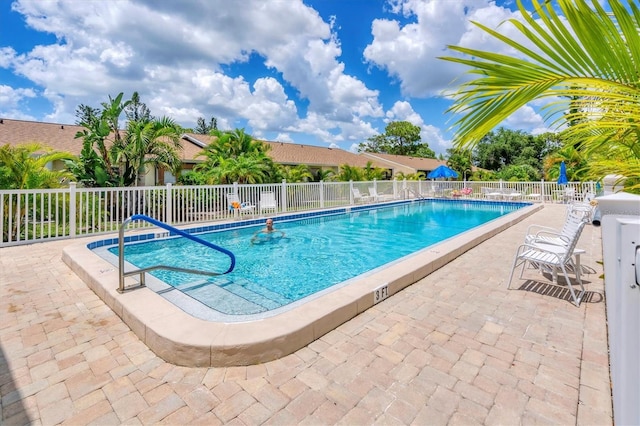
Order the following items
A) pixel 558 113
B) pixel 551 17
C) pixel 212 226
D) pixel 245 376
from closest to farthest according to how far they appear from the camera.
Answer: pixel 551 17 < pixel 558 113 < pixel 245 376 < pixel 212 226

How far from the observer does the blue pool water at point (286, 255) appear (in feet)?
16.1

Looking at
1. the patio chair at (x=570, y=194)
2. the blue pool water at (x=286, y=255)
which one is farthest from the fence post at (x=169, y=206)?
the patio chair at (x=570, y=194)

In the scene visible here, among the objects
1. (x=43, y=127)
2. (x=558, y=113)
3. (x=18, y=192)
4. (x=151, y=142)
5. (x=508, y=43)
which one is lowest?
(x=18, y=192)

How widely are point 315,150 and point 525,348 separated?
27.9 metres

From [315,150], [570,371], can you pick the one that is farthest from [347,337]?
[315,150]

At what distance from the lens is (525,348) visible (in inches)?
113

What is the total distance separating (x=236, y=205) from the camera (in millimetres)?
10758

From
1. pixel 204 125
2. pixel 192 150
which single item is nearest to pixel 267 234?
pixel 192 150

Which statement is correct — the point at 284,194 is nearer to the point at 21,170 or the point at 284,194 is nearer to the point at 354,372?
the point at 21,170

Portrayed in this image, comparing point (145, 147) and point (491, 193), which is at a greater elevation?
point (145, 147)

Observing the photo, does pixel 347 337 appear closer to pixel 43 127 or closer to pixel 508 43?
pixel 508 43

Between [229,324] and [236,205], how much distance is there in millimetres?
8127

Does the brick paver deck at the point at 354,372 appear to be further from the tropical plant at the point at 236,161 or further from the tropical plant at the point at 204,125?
the tropical plant at the point at 204,125

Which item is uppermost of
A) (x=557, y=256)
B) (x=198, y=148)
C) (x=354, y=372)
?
(x=198, y=148)
